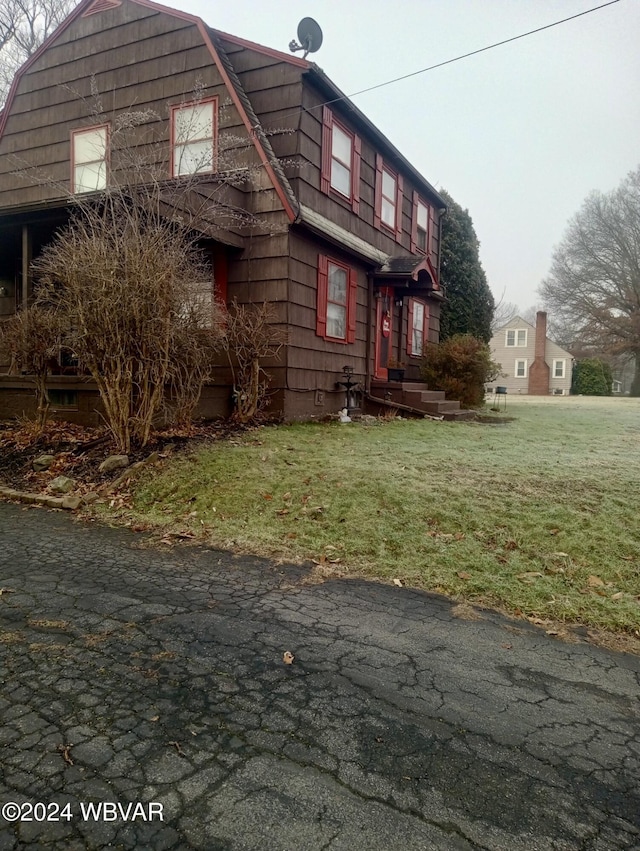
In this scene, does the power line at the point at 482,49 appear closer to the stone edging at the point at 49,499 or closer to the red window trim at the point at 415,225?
the red window trim at the point at 415,225

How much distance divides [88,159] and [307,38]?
5.17 meters

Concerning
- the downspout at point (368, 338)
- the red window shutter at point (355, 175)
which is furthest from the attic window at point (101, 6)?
the downspout at point (368, 338)

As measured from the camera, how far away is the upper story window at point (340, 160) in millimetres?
10438

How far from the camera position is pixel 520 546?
423 centimetres

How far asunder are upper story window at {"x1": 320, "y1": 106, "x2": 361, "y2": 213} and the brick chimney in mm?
33814

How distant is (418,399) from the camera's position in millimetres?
12102

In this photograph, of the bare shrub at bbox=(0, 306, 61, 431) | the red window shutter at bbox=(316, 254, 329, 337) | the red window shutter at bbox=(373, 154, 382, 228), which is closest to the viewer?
the bare shrub at bbox=(0, 306, 61, 431)

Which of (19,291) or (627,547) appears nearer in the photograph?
(627,547)

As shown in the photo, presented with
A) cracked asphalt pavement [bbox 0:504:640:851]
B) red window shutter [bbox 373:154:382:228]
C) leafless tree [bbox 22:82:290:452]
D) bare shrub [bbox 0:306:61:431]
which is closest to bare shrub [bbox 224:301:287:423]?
leafless tree [bbox 22:82:290:452]

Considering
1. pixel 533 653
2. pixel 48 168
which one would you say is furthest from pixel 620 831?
pixel 48 168

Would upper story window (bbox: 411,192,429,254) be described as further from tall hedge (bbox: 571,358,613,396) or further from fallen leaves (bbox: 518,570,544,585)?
tall hedge (bbox: 571,358,613,396)

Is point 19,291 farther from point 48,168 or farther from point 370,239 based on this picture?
point 370,239

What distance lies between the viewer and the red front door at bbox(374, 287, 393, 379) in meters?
13.0

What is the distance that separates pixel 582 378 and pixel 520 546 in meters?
38.9
